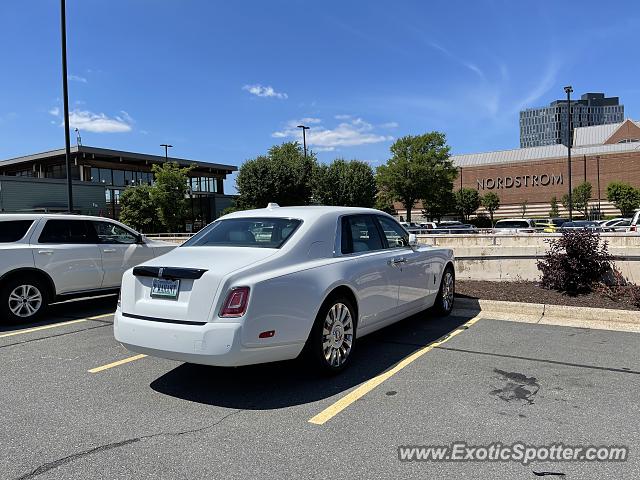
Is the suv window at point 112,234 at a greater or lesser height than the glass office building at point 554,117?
lesser

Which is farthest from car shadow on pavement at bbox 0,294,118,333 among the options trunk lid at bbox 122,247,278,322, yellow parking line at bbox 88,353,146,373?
trunk lid at bbox 122,247,278,322

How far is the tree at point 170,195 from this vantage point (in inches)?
1538

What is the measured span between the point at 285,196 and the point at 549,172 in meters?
50.3

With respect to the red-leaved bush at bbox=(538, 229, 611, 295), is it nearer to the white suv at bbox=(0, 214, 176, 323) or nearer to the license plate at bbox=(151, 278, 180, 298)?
the license plate at bbox=(151, 278, 180, 298)

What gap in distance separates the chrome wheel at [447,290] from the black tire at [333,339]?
273cm

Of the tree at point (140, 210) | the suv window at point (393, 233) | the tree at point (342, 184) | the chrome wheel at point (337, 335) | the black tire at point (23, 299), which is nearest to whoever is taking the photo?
the chrome wheel at point (337, 335)

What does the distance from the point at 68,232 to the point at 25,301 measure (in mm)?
1312

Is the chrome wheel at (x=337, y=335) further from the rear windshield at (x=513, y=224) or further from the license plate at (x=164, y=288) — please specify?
the rear windshield at (x=513, y=224)

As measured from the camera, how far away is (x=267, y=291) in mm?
4148

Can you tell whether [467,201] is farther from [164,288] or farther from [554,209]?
[164,288]

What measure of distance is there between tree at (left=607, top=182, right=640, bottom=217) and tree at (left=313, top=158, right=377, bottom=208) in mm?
30745

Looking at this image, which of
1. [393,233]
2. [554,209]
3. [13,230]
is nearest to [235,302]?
[393,233]

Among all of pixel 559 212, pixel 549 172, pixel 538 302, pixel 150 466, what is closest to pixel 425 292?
pixel 538 302

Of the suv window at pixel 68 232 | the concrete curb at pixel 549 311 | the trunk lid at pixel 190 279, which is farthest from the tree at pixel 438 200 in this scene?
the trunk lid at pixel 190 279
